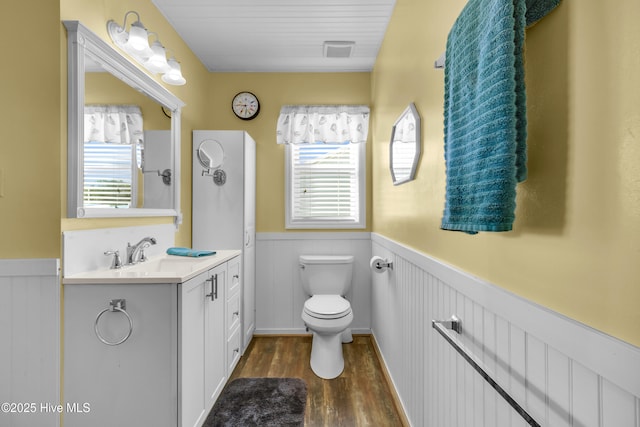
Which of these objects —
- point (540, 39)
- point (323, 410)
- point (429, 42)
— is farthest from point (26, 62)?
point (323, 410)

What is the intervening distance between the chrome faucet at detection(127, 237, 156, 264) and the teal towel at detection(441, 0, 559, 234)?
170 cm

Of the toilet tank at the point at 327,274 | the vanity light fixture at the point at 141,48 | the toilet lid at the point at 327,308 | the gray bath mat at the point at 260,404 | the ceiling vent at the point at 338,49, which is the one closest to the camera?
the vanity light fixture at the point at 141,48

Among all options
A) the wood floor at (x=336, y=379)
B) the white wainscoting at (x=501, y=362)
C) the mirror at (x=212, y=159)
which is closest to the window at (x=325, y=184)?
the mirror at (x=212, y=159)

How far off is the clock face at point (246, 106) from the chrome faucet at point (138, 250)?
62.1 inches

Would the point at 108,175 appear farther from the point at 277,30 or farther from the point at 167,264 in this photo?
the point at 277,30

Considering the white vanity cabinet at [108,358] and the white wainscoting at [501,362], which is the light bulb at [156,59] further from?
the white wainscoting at [501,362]

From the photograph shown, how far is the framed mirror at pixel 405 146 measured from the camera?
1.61 m

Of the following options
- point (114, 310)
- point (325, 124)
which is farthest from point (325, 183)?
point (114, 310)

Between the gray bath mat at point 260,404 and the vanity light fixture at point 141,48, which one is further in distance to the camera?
the gray bath mat at point 260,404

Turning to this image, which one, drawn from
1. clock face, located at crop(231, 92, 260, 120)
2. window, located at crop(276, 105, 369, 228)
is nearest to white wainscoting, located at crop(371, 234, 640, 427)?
window, located at crop(276, 105, 369, 228)

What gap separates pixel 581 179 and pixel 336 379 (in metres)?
2.12

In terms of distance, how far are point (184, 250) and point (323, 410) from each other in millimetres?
1309

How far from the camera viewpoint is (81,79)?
145 centimetres

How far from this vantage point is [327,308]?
231 cm
